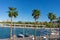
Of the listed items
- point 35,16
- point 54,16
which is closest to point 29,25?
point 54,16

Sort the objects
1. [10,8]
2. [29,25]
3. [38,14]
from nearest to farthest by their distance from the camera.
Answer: [10,8]
[38,14]
[29,25]

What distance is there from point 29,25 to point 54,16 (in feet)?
382

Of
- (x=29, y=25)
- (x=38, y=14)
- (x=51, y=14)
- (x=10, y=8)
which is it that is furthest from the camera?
(x=29, y=25)

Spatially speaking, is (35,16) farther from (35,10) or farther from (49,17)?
(49,17)

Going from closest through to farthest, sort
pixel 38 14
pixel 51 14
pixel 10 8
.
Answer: pixel 10 8
pixel 38 14
pixel 51 14

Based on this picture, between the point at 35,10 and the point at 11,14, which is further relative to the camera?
the point at 35,10

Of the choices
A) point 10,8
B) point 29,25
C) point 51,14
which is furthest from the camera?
point 29,25

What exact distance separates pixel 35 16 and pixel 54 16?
20.8m

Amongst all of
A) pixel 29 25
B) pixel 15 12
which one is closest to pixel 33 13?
pixel 15 12

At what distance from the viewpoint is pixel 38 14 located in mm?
43469

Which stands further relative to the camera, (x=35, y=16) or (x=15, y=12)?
(x=35, y=16)

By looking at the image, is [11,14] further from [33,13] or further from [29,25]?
[29,25]

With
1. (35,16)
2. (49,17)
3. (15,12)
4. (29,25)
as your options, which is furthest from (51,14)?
(29,25)

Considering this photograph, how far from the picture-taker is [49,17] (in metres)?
62.3
